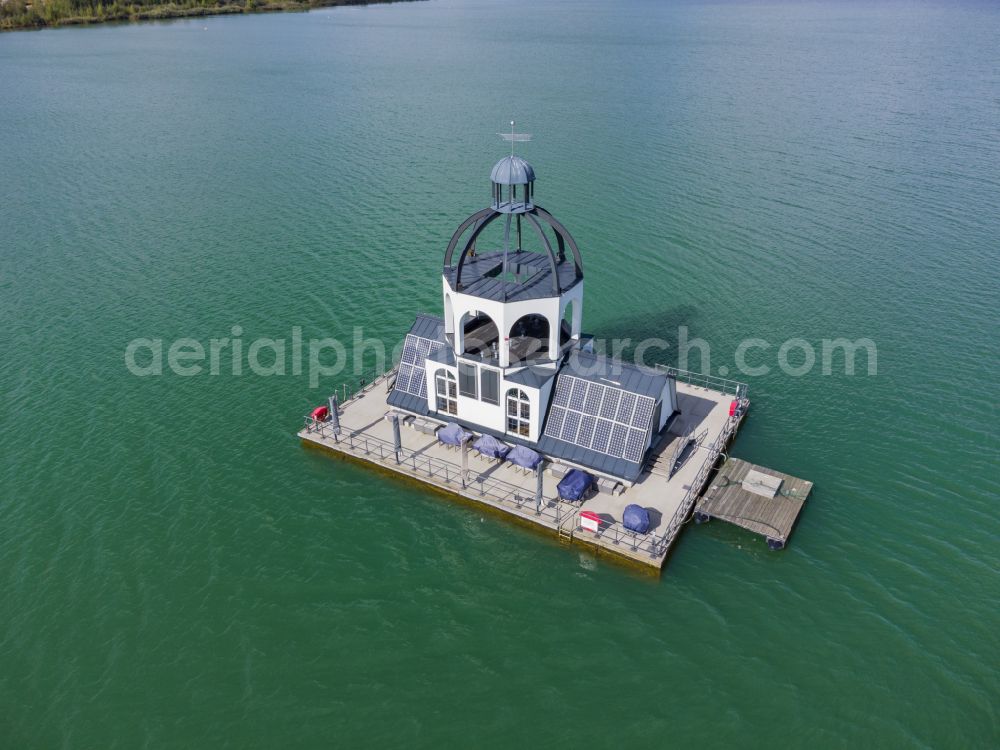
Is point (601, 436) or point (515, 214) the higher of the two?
point (515, 214)

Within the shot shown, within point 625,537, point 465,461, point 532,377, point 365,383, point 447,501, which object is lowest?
point 447,501

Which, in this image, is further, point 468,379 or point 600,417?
point 468,379

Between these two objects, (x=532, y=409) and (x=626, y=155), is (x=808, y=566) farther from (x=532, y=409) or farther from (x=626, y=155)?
(x=626, y=155)

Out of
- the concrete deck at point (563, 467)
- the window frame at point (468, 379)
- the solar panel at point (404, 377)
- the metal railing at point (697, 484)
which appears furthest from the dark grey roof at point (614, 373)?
the solar panel at point (404, 377)

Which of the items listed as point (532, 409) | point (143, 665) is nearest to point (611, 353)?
point (532, 409)

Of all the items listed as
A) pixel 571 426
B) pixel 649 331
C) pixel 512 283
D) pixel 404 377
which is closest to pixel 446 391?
pixel 404 377

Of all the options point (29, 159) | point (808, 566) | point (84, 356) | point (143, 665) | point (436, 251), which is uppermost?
point (29, 159)

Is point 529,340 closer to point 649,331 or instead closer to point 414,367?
point 414,367

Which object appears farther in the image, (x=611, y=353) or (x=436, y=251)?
(x=436, y=251)
